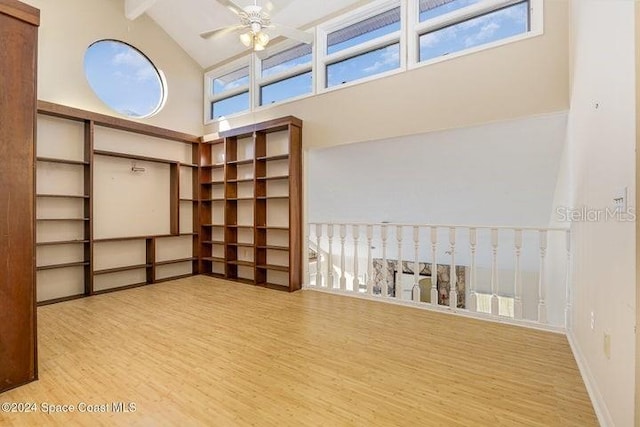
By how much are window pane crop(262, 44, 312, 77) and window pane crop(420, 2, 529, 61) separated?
1643 mm

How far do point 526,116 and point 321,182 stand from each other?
9.19ft

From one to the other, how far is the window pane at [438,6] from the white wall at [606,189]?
1.27m

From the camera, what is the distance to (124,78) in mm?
4520

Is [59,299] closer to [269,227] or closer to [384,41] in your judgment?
[269,227]

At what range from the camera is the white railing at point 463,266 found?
9.75 ft

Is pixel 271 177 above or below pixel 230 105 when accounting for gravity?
below

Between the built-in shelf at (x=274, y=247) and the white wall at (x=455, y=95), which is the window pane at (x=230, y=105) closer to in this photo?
the white wall at (x=455, y=95)

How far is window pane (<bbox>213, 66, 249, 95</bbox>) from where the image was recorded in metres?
5.14

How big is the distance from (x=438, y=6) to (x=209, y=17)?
10.7ft

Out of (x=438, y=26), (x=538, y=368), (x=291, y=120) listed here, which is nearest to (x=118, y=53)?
(x=291, y=120)

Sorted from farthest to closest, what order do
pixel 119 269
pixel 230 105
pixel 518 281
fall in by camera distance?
pixel 230 105
pixel 119 269
pixel 518 281

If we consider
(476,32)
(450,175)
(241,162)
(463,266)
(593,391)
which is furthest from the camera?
(463,266)

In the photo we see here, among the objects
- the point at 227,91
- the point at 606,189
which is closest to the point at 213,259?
the point at 227,91

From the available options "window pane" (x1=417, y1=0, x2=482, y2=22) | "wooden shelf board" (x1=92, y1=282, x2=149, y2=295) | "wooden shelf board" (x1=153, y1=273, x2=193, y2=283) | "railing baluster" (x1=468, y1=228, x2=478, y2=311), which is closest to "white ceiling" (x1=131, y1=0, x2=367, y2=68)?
"window pane" (x1=417, y1=0, x2=482, y2=22)
